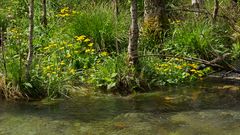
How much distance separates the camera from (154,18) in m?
9.27

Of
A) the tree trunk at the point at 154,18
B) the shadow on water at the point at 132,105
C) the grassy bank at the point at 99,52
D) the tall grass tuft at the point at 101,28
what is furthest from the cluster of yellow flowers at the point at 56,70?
the tree trunk at the point at 154,18

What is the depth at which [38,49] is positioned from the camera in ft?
27.2

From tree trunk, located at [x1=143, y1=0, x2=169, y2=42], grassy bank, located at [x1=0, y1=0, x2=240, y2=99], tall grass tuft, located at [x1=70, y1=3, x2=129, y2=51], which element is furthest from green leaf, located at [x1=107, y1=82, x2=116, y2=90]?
tree trunk, located at [x1=143, y1=0, x2=169, y2=42]

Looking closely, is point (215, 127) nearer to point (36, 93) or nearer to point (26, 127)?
point (26, 127)

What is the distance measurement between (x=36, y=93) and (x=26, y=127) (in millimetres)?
1235

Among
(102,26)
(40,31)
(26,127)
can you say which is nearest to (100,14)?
(102,26)

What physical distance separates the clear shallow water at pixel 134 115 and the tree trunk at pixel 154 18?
95.2 inches

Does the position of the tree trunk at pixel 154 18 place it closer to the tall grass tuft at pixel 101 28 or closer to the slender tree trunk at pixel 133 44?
the tall grass tuft at pixel 101 28

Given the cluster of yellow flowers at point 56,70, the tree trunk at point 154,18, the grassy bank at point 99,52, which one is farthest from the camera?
the tree trunk at point 154,18

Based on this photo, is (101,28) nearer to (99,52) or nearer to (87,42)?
(87,42)

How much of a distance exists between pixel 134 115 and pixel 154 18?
389 centimetres

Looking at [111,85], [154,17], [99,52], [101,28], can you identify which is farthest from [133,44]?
[154,17]

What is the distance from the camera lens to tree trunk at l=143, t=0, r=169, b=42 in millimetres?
9172

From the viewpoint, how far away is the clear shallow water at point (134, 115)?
5141 mm
